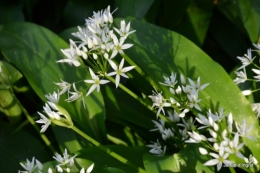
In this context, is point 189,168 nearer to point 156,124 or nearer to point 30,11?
point 156,124

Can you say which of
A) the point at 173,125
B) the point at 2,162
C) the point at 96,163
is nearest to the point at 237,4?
the point at 173,125

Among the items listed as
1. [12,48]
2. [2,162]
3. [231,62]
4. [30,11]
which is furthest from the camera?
[30,11]

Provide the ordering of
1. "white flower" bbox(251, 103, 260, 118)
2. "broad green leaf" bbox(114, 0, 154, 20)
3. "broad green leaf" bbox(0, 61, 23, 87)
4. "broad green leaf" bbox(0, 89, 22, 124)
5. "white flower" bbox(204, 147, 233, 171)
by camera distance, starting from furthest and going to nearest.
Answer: "broad green leaf" bbox(114, 0, 154, 20) < "broad green leaf" bbox(0, 89, 22, 124) < "broad green leaf" bbox(0, 61, 23, 87) < "white flower" bbox(251, 103, 260, 118) < "white flower" bbox(204, 147, 233, 171)

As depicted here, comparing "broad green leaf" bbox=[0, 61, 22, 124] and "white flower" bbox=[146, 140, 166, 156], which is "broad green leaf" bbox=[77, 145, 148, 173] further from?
"broad green leaf" bbox=[0, 61, 22, 124]

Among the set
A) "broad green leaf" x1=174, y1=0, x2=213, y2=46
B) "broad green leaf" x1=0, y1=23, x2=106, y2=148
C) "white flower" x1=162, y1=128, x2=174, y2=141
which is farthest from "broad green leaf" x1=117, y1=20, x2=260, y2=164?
"broad green leaf" x1=174, y1=0, x2=213, y2=46

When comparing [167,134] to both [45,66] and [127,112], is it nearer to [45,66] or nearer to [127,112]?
[127,112]

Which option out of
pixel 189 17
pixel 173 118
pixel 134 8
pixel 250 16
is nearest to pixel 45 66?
pixel 134 8

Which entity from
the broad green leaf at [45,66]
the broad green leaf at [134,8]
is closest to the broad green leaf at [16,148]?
the broad green leaf at [45,66]
